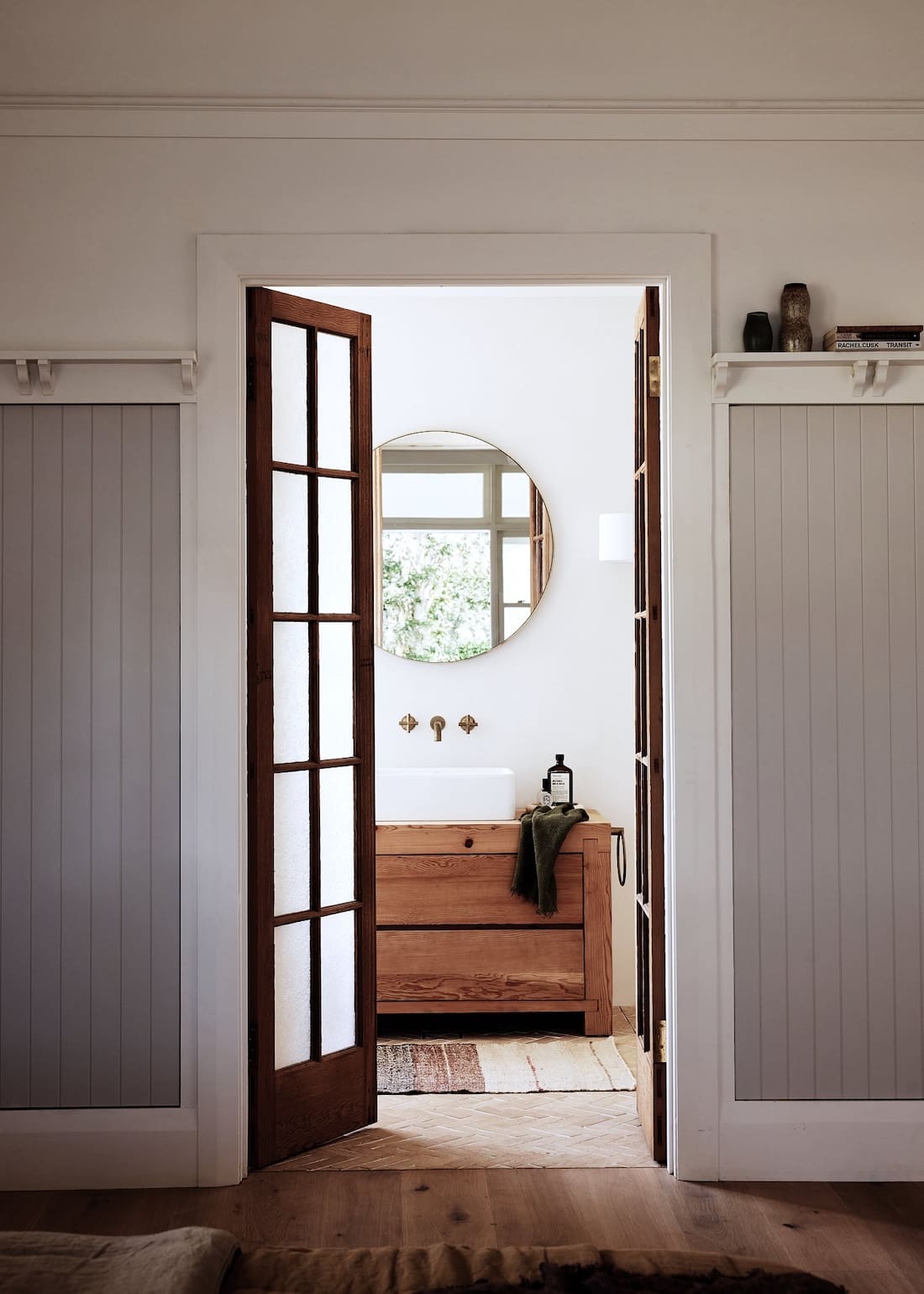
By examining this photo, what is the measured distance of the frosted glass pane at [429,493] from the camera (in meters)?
4.55

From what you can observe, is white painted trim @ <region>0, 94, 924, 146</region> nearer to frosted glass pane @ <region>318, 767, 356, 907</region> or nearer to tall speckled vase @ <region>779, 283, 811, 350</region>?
tall speckled vase @ <region>779, 283, 811, 350</region>

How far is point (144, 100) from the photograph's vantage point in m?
2.84

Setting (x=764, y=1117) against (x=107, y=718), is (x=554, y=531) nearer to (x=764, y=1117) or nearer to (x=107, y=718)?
(x=107, y=718)

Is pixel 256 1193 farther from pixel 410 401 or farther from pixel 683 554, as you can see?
pixel 410 401

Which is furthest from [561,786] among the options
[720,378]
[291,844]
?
[720,378]

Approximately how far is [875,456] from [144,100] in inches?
86.0

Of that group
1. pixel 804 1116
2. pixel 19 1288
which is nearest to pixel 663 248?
pixel 804 1116

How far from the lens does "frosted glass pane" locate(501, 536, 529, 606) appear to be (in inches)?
180

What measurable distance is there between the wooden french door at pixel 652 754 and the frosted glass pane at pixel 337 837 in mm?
878

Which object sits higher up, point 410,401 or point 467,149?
point 467,149

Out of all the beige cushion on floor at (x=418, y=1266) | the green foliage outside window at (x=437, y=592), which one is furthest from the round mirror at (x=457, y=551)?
the beige cushion on floor at (x=418, y=1266)

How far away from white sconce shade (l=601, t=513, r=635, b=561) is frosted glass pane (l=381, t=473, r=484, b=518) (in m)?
0.54

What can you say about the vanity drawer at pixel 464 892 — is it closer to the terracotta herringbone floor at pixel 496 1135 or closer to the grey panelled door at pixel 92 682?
the terracotta herringbone floor at pixel 496 1135

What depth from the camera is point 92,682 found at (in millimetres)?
2854
